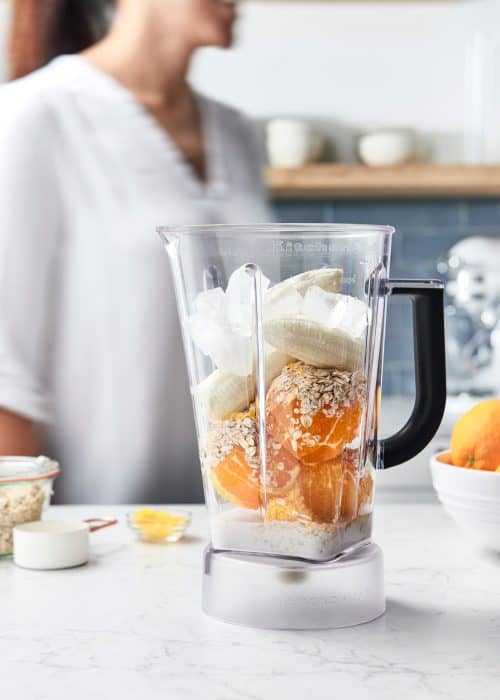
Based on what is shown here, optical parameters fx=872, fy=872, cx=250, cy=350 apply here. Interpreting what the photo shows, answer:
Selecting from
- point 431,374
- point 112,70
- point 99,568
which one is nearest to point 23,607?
point 99,568

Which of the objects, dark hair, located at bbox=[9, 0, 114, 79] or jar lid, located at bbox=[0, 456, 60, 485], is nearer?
jar lid, located at bbox=[0, 456, 60, 485]

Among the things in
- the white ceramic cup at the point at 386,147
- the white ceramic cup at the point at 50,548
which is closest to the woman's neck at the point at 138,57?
the white ceramic cup at the point at 386,147

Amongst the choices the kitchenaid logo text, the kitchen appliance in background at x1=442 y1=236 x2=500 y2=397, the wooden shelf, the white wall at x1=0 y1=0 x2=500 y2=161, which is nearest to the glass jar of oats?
the kitchenaid logo text

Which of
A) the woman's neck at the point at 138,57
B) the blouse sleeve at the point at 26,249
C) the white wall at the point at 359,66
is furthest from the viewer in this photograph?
the white wall at the point at 359,66

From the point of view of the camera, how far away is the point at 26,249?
1.60 m

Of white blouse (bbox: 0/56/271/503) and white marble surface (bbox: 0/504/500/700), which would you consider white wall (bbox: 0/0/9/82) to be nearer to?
white blouse (bbox: 0/56/271/503)

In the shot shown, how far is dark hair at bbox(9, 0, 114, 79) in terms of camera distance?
1.86m

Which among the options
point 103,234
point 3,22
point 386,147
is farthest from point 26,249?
point 386,147

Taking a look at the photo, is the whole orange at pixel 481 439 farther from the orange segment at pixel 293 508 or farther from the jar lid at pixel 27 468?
the jar lid at pixel 27 468

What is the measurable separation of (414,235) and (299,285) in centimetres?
191

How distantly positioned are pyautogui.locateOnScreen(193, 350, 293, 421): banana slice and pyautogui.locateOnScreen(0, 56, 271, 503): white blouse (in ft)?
3.53

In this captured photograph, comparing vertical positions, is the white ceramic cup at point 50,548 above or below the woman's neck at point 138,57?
below

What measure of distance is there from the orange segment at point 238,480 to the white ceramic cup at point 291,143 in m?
1.70

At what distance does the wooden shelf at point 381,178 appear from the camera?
219 centimetres
